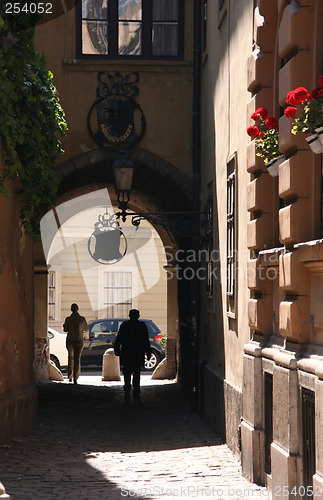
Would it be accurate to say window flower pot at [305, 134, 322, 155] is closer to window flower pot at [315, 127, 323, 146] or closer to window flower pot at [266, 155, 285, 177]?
window flower pot at [315, 127, 323, 146]

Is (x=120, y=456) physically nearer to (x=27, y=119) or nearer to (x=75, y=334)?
(x=27, y=119)

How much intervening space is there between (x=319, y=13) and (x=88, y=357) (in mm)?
19993

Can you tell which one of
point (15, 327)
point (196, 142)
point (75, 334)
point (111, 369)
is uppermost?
point (196, 142)

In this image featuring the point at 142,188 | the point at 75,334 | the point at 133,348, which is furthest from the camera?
the point at 75,334

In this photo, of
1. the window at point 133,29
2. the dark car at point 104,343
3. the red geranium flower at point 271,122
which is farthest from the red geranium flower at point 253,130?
the dark car at point 104,343

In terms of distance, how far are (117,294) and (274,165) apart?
26648 millimetres

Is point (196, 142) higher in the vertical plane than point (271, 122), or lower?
higher

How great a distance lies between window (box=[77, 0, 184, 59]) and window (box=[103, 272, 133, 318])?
19.6 m

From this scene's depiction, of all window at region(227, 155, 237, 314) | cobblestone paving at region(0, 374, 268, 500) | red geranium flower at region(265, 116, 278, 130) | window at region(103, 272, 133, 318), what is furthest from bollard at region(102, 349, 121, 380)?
red geranium flower at region(265, 116, 278, 130)

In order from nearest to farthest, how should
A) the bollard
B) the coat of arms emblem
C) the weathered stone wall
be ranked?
the weathered stone wall
the coat of arms emblem
the bollard

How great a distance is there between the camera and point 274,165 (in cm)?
728

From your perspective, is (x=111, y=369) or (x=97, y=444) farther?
(x=111, y=369)

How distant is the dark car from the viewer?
2488 cm

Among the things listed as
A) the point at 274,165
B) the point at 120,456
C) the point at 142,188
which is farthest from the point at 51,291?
the point at 274,165
